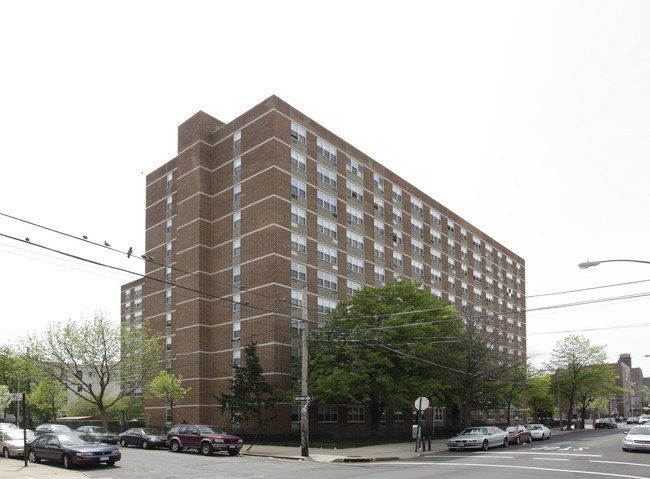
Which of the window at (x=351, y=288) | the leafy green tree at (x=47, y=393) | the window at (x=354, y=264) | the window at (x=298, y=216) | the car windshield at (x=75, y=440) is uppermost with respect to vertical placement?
the window at (x=298, y=216)

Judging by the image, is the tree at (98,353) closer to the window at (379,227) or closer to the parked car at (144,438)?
the parked car at (144,438)

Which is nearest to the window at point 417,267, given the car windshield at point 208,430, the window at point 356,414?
the window at point 356,414

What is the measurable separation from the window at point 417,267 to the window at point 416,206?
6068 mm

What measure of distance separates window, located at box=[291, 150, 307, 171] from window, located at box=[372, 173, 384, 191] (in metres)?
10.9

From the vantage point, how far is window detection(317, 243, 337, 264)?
159 feet

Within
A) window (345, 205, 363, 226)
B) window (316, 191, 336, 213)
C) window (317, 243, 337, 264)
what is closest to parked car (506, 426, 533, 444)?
window (317, 243, 337, 264)

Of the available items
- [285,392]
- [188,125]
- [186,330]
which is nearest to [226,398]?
[285,392]

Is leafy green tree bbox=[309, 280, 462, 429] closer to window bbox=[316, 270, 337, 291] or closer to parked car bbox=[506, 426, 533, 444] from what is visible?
parked car bbox=[506, 426, 533, 444]

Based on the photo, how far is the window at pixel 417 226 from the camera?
6319cm

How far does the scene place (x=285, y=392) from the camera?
39938 millimetres

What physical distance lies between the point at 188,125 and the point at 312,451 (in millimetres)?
33937

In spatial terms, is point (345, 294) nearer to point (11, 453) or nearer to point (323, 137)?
point (323, 137)

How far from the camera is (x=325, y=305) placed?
47781 millimetres

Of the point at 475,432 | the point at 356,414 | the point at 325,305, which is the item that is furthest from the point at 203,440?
the point at 356,414
